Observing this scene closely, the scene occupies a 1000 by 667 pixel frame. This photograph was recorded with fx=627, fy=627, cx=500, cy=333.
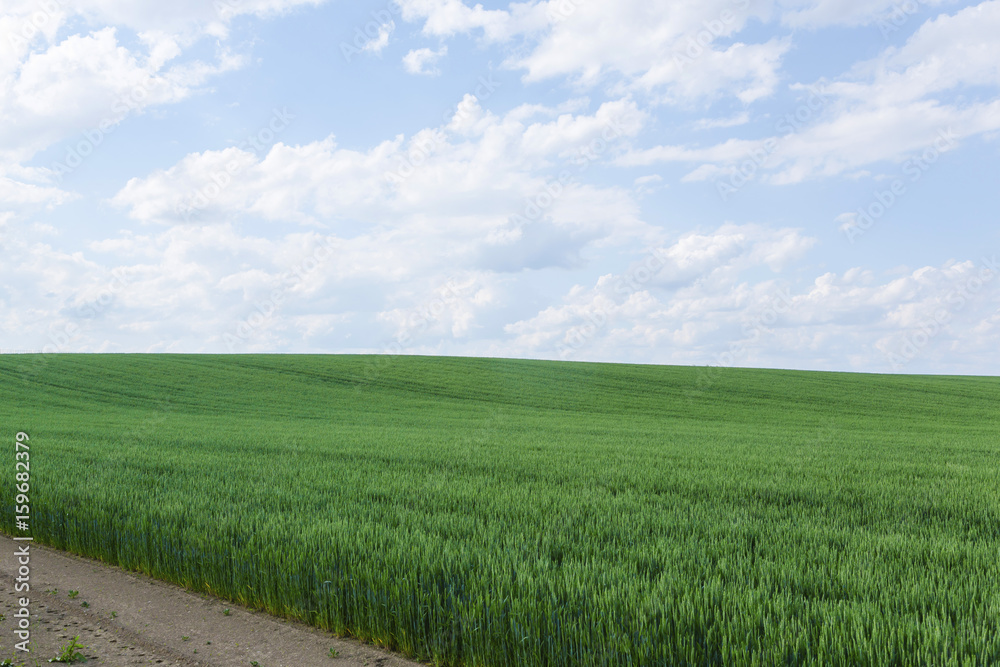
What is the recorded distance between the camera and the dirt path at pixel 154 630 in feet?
16.2

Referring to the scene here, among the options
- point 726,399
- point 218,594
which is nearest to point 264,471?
point 218,594

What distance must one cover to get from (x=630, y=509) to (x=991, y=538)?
4119 millimetres

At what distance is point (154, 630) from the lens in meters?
5.54

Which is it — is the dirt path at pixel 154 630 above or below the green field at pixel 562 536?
below

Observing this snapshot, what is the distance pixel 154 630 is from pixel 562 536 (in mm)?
3914

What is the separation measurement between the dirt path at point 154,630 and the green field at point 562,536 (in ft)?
0.70

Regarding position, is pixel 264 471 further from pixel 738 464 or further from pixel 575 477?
pixel 738 464

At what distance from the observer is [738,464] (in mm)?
13508

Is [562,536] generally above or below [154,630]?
above

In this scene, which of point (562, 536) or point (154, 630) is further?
point (562, 536)

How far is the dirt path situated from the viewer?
4941 mm

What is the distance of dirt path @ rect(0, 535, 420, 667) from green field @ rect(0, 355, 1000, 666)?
8.4 inches

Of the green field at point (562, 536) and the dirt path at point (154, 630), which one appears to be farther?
the dirt path at point (154, 630)

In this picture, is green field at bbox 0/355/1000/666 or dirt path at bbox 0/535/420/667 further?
dirt path at bbox 0/535/420/667
